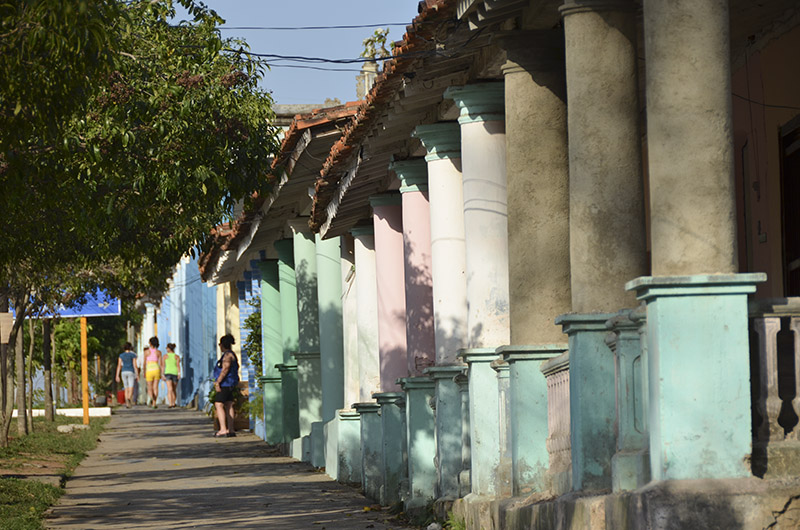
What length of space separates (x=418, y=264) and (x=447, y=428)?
2.00 m

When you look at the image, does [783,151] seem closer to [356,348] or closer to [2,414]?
[356,348]

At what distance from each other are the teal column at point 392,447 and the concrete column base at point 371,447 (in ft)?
2.20

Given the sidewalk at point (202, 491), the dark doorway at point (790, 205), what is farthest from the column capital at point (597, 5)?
the sidewalk at point (202, 491)

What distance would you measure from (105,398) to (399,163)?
104 feet

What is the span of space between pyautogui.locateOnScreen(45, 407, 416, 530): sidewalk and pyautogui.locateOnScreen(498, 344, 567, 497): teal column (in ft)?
9.33

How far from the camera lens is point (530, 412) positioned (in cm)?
1007

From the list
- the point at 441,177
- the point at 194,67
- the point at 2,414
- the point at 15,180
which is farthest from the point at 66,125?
the point at 2,414

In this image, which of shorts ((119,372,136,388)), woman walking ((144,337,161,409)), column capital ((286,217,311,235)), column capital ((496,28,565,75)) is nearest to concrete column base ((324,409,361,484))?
column capital ((286,217,311,235))

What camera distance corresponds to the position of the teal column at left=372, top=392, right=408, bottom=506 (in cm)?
1520

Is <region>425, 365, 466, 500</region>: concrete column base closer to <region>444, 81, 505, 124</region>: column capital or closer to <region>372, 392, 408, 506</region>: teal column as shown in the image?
<region>444, 81, 505, 124</region>: column capital

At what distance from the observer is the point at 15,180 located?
1064 centimetres

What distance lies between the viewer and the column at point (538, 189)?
10.1 metres

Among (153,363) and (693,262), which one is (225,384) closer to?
(153,363)

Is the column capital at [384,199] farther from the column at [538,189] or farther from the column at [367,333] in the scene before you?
the column at [538,189]
